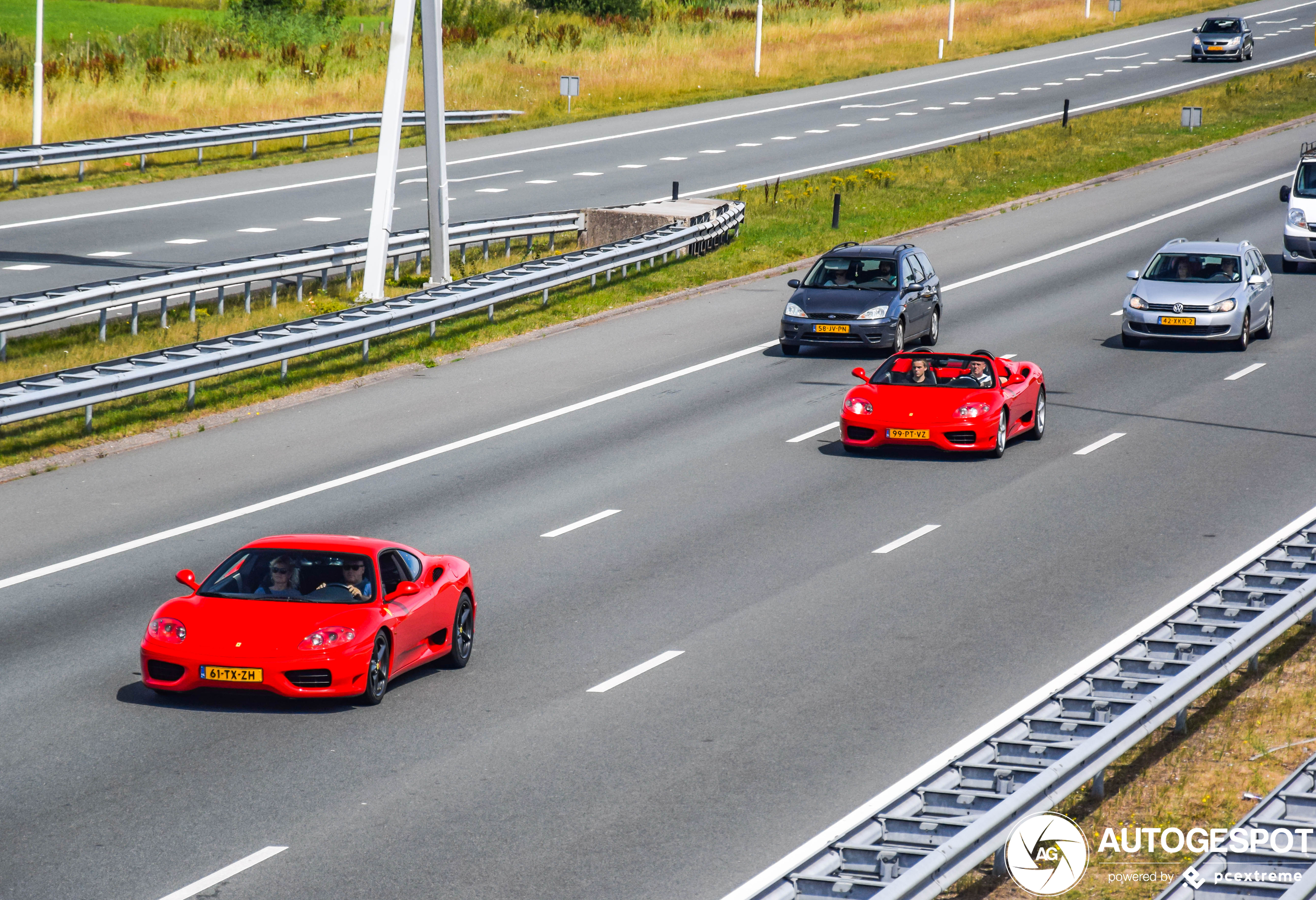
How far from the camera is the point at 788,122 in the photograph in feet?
184

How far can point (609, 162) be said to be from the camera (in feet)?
156

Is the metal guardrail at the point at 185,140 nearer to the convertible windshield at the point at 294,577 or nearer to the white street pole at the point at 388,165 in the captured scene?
the white street pole at the point at 388,165

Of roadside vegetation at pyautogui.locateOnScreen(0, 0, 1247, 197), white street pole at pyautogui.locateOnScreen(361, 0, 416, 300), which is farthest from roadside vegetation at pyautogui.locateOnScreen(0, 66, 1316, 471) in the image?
roadside vegetation at pyautogui.locateOnScreen(0, 0, 1247, 197)

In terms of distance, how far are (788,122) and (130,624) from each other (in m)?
44.8

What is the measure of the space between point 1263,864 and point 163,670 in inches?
290

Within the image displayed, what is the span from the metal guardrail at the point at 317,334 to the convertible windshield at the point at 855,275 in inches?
193

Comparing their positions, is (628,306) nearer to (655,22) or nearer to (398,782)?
(398,782)

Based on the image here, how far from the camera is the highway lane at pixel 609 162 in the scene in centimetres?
3419

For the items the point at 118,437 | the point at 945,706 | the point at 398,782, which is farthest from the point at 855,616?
the point at 118,437

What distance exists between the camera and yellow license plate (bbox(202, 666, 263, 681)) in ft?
38.3

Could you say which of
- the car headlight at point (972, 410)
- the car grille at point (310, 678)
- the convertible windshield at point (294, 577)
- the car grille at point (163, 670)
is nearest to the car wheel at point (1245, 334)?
the car headlight at point (972, 410)

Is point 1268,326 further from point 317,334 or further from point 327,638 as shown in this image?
point 327,638

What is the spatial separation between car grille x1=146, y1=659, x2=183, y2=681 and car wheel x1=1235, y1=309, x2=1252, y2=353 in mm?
20474

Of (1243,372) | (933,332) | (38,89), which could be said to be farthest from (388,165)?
(38,89)
